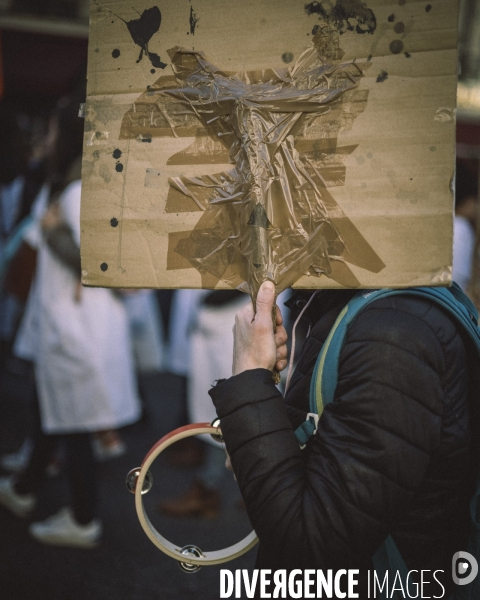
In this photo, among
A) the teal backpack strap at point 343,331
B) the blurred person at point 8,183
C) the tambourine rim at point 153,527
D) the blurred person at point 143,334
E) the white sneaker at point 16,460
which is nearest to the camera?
the teal backpack strap at point 343,331

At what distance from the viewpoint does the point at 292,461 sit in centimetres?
120

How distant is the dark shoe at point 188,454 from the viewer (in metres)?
4.36

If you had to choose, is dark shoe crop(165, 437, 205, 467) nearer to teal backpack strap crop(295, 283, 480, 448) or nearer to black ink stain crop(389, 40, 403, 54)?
teal backpack strap crop(295, 283, 480, 448)

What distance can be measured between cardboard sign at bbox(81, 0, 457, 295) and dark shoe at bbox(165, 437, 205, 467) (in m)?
3.22

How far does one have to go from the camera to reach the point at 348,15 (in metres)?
1.19

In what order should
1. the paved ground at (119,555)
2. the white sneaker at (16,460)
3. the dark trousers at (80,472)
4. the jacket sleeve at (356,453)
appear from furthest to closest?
the white sneaker at (16,460), the dark trousers at (80,472), the paved ground at (119,555), the jacket sleeve at (356,453)

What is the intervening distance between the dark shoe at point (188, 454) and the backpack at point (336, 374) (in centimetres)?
319

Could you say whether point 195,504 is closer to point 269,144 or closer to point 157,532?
point 157,532

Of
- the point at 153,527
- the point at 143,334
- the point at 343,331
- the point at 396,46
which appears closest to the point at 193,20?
the point at 396,46

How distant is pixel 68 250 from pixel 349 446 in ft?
7.51

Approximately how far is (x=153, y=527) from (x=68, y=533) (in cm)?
218

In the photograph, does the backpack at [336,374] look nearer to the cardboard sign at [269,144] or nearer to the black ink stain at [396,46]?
the cardboard sign at [269,144]

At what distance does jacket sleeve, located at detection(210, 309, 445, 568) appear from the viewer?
113 centimetres

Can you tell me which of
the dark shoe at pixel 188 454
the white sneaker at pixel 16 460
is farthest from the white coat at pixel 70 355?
the dark shoe at pixel 188 454
